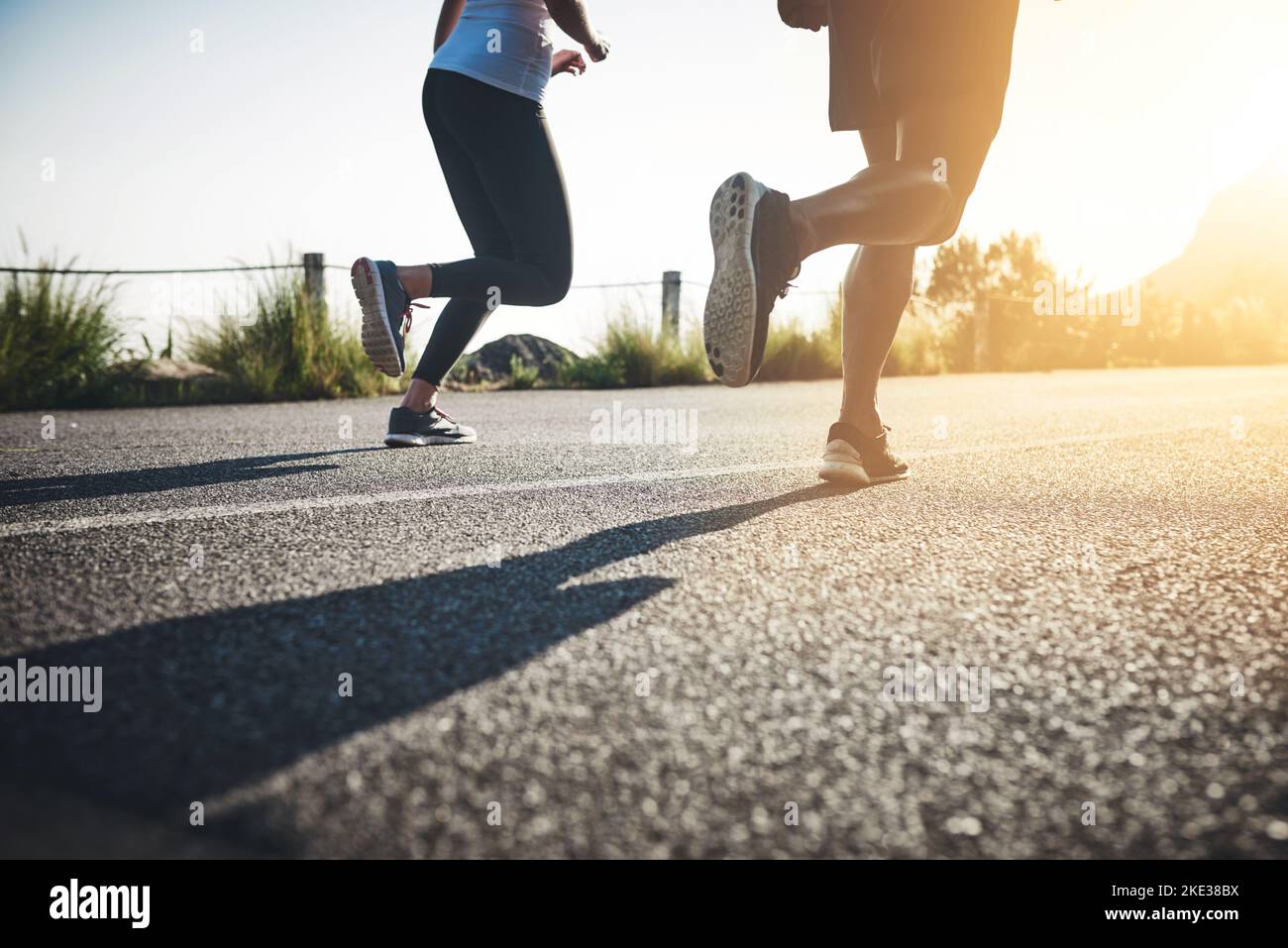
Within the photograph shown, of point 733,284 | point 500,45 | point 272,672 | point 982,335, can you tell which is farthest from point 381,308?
point 982,335

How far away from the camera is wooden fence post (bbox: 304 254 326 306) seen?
9445 millimetres

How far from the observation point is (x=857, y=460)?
273cm

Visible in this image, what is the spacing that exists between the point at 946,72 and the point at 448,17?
6.83 feet

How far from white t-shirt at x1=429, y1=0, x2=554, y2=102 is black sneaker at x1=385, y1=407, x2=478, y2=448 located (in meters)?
1.20

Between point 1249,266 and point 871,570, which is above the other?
point 1249,266

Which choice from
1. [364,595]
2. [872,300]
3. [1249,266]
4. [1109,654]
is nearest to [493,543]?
[364,595]

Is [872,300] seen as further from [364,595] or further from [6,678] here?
[6,678]

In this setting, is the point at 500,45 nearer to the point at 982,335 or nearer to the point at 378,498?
the point at 378,498

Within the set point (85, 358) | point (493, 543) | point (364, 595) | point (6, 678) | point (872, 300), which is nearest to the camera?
point (6, 678)

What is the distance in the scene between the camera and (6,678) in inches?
44.3

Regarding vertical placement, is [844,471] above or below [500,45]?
below

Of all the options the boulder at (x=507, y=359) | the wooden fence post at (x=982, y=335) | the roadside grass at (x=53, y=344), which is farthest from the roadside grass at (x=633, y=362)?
the wooden fence post at (x=982, y=335)
